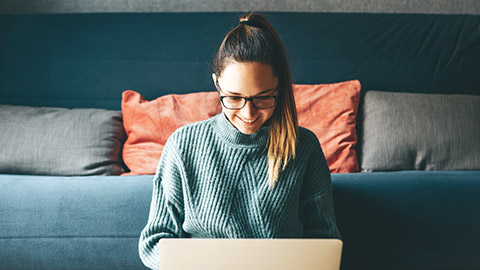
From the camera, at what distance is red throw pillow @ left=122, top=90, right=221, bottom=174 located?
1454 millimetres

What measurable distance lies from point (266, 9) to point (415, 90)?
777 mm

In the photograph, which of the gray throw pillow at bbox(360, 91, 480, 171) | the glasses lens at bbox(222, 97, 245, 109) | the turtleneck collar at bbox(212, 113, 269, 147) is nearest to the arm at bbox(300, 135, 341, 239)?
the turtleneck collar at bbox(212, 113, 269, 147)

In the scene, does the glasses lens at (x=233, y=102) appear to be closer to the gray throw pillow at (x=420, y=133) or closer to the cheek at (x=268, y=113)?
the cheek at (x=268, y=113)

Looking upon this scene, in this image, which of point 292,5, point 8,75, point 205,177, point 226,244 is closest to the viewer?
point 226,244

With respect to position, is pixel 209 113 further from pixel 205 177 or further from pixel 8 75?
pixel 8 75

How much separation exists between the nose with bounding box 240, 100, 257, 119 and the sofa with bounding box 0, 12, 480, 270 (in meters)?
0.27

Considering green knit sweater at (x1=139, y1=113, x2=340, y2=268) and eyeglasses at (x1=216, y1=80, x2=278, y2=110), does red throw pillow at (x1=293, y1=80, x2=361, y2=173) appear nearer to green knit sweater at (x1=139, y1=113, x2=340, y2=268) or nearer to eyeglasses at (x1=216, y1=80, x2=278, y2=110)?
green knit sweater at (x1=139, y1=113, x2=340, y2=268)

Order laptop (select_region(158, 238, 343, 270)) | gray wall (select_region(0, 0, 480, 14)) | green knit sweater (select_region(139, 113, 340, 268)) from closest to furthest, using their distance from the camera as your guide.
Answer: laptop (select_region(158, 238, 343, 270)), green knit sweater (select_region(139, 113, 340, 268)), gray wall (select_region(0, 0, 480, 14))

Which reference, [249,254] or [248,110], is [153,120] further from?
[249,254]

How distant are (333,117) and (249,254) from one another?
3.18 feet

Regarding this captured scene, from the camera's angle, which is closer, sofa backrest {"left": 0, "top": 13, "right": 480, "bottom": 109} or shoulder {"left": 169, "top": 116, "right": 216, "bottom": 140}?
shoulder {"left": 169, "top": 116, "right": 216, "bottom": 140}

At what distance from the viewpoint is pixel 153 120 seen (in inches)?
58.4

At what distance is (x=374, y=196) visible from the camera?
3.99ft

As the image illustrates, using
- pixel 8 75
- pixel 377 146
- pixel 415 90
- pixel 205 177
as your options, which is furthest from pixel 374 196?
pixel 8 75
